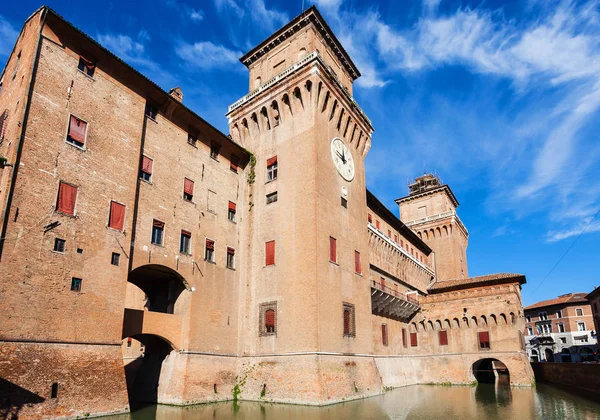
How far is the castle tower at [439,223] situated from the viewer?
5156 centimetres

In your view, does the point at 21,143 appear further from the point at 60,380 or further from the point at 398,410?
the point at 398,410

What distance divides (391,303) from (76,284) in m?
24.9

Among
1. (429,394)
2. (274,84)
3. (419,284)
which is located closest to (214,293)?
(274,84)

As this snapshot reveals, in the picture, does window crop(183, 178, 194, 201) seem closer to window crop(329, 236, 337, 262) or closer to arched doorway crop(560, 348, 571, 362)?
window crop(329, 236, 337, 262)

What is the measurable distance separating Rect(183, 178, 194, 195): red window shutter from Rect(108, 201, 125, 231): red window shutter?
183 inches

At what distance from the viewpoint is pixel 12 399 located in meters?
14.2

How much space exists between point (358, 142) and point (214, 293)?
1531cm

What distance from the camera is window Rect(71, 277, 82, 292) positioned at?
55.8 feet

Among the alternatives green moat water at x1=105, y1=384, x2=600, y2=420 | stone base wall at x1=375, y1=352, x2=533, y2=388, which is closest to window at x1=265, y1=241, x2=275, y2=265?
green moat water at x1=105, y1=384, x2=600, y2=420

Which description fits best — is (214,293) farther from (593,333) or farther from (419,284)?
(593,333)

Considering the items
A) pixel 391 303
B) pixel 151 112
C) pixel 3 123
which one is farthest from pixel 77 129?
pixel 391 303

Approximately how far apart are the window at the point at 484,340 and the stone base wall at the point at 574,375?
6.29 m

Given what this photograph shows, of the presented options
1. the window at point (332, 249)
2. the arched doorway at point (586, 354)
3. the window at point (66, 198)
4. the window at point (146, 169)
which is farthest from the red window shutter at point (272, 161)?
the arched doorway at point (586, 354)

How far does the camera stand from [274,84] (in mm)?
28500
